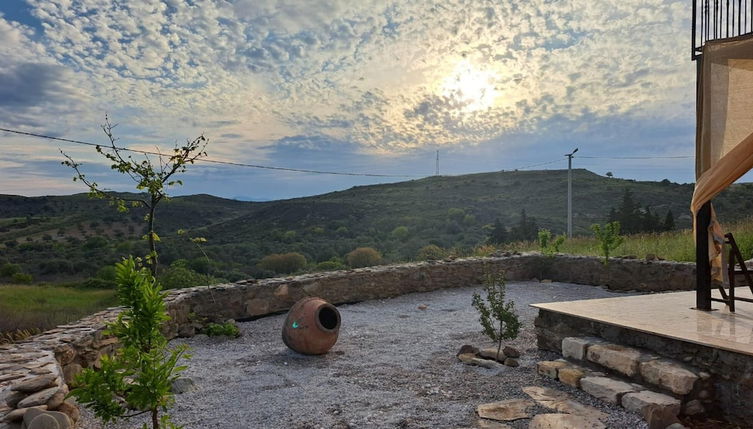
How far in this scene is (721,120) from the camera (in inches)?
197

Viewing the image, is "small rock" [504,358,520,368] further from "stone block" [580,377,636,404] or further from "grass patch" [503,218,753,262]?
"grass patch" [503,218,753,262]

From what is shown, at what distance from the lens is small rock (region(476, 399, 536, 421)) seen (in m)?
3.79

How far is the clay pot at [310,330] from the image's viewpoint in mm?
5766

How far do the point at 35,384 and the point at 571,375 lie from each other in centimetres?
436


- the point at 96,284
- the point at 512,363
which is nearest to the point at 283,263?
the point at 96,284

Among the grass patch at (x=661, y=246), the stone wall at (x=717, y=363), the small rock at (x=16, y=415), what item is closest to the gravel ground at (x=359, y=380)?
the small rock at (x=16, y=415)

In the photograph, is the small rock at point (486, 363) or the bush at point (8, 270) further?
the bush at point (8, 270)

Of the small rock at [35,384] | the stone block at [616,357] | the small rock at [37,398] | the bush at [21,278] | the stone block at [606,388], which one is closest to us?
the small rock at [37,398]

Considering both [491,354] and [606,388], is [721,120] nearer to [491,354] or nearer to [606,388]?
[606,388]

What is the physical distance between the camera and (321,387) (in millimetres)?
4695

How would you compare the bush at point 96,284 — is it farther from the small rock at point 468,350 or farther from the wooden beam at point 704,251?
the wooden beam at point 704,251

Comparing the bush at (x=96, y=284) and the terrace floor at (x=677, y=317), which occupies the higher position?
the terrace floor at (x=677, y=317)

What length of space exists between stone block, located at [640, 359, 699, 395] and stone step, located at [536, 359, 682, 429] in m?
0.08

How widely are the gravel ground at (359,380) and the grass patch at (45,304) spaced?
2710 mm
